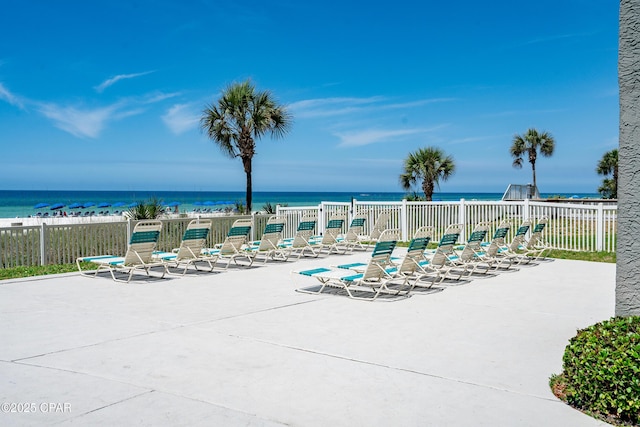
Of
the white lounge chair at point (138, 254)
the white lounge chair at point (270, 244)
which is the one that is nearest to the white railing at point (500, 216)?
the white lounge chair at point (270, 244)

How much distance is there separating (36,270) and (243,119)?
1155 centimetres

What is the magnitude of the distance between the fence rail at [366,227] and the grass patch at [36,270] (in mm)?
344

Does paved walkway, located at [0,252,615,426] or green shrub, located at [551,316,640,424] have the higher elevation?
green shrub, located at [551,316,640,424]

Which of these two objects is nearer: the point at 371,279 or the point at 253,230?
the point at 371,279

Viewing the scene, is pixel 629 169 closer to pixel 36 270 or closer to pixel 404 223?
pixel 36 270

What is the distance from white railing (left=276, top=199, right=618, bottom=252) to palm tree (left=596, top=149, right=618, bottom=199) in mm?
32639

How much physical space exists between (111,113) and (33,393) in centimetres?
7865

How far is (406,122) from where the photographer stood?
5622 cm

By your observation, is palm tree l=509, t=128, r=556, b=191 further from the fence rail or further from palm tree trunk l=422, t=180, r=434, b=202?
the fence rail

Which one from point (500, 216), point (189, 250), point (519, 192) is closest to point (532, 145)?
point (519, 192)

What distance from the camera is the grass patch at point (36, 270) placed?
37.2ft

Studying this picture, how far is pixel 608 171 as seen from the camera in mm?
49531

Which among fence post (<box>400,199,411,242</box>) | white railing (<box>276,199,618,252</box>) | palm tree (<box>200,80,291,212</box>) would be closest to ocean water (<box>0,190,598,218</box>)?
palm tree (<box>200,80,291,212</box>)

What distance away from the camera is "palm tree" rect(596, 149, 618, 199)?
4672cm
